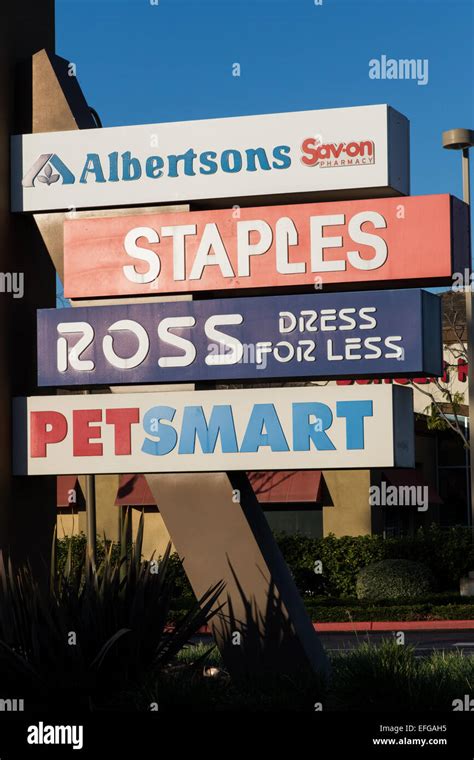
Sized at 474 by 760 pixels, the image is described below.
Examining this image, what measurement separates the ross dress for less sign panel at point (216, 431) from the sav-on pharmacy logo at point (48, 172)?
260 cm

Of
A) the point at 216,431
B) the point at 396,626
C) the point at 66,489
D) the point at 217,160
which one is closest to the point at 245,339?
the point at 216,431

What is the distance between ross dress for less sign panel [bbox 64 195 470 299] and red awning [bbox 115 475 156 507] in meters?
21.1

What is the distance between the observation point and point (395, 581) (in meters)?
30.0

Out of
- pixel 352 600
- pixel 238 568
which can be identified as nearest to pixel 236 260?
pixel 238 568

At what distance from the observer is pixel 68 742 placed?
1059cm

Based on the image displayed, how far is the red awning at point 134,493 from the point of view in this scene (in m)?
35.2

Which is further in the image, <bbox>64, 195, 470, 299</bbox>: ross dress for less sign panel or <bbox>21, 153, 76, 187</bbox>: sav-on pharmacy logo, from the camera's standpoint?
<bbox>21, 153, 76, 187</bbox>: sav-on pharmacy logo

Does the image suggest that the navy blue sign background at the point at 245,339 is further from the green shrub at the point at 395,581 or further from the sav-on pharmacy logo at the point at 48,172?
the green shrub at the point at 395,581

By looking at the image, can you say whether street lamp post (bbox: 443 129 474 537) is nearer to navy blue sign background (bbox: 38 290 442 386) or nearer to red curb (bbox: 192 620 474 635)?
red curb (bbox: 192 620 474 635)

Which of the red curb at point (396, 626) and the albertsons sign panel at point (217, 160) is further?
the red curb at point (396, 626)

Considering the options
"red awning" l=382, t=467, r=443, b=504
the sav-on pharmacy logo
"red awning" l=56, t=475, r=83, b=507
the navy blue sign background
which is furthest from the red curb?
the sav-on pharmacy logo

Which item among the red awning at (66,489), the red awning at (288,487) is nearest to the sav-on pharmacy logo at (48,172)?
the red awning at (288,487)

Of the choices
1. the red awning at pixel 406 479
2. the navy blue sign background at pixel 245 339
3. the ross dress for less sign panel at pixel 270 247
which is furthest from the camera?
the red awning at pixel 406 479

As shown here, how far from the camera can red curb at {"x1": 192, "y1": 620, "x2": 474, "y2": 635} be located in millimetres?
25953
